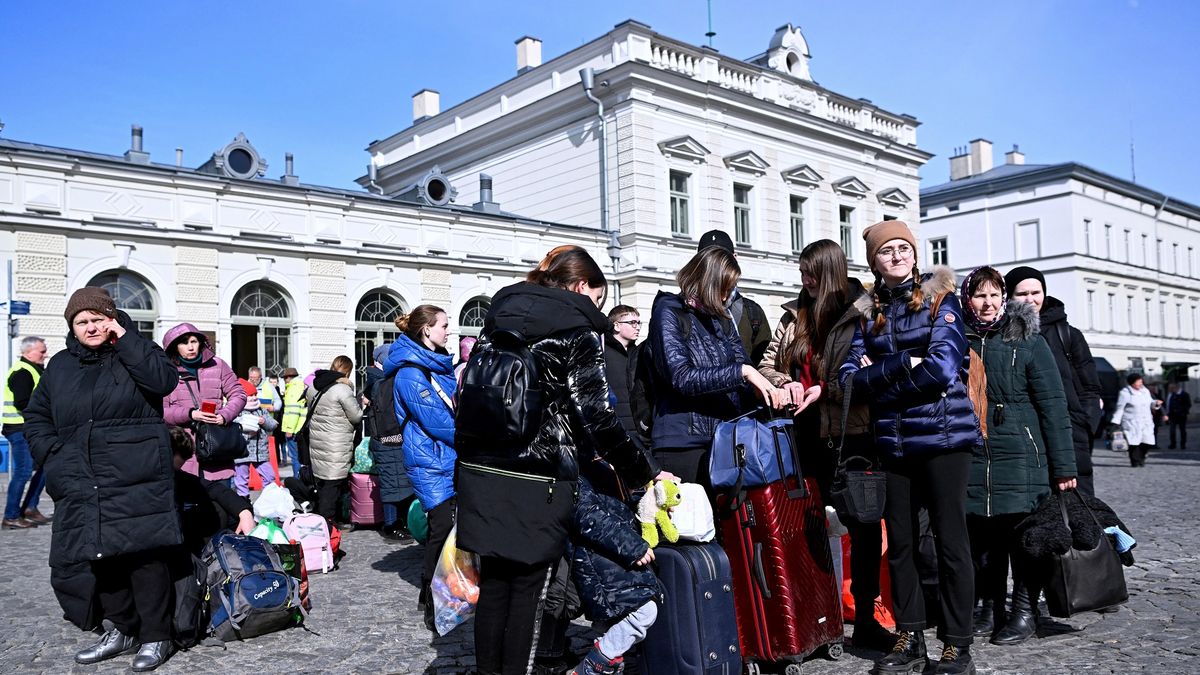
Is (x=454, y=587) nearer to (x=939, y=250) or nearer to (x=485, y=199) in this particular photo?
(x=485, y=199)

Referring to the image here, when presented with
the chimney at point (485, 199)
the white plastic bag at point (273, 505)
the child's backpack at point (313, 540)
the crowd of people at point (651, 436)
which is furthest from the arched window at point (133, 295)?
the crowd of people at point (651, 436)

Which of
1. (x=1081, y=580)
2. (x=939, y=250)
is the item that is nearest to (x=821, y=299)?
(x=1081, y=580)

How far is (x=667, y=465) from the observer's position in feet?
15.1

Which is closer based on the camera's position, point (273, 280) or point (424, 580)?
point (424, 580)

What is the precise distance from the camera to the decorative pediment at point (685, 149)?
25156 mm

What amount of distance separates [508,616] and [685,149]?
22881 millimetres

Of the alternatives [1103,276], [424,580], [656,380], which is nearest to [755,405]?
[656,380]

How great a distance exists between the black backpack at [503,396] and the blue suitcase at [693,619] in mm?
952

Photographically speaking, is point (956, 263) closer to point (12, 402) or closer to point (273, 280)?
point (273, 280)

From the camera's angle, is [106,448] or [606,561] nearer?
[606,561]

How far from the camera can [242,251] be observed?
17.9m

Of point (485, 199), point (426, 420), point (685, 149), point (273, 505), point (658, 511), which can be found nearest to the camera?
point (658, 511)

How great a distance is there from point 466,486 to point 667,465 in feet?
4.26

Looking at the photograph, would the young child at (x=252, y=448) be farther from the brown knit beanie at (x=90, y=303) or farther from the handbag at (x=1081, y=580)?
the handbag at (x=1081, y=580)
